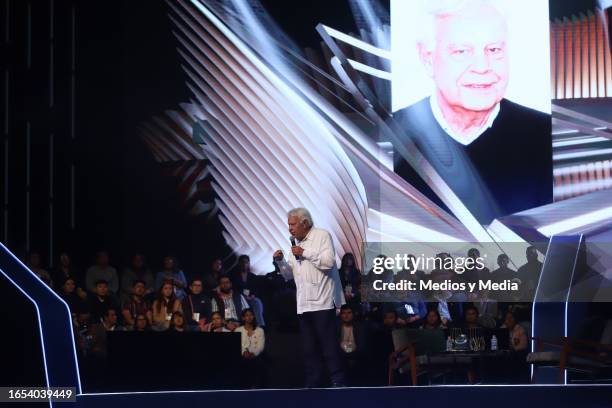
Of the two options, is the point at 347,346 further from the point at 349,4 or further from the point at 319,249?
the point at 349,4

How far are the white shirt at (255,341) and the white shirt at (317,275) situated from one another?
1.79 meters

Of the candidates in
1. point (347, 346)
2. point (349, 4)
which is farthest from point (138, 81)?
point (347, 346)

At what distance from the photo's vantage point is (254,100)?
9.20m

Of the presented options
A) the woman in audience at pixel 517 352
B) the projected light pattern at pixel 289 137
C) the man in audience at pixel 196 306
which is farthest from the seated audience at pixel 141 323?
the woman in audience at pixel 517 352

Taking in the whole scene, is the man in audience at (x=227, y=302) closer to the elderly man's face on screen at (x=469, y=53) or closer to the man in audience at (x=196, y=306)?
the man in audience at (x=196, y=306)

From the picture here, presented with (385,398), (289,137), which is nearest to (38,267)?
(289,137)

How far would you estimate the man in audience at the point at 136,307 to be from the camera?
870cm

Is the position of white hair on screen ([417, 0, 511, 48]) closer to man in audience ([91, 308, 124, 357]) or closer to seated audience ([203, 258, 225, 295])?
seated audience ([203, 258, 225, 295])

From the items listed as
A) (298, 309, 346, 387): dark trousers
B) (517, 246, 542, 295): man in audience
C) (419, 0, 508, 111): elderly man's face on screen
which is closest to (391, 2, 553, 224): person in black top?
(419, 0, 508, 111): elderly man's face on screen

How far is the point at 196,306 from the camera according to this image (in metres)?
8.77

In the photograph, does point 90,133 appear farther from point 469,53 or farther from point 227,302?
point 469,53

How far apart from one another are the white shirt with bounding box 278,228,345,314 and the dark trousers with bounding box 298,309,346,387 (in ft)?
0.19

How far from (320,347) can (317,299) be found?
293 millimetres

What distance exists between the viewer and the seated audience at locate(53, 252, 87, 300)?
A: 8914 mm
